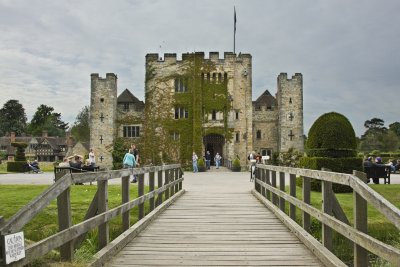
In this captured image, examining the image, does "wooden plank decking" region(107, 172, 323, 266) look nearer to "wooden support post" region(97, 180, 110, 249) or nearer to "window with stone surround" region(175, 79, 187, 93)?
"wooden support post" region(97, 180, 110, 249)

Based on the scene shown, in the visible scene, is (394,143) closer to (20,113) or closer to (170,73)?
(170,73)

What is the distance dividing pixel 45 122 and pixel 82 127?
32071 mm

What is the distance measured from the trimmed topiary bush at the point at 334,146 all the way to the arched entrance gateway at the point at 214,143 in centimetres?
2857

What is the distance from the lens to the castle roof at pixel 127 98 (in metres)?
50.0

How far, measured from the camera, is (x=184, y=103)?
45781 mm

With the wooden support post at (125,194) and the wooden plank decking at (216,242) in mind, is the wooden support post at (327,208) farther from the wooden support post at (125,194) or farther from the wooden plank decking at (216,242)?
the wooden support post at (125,194)

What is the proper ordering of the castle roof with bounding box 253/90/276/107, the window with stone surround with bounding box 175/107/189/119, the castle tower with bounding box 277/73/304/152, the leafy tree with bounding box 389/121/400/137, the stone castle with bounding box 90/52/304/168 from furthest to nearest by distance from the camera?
the leafy tree with bounding box 389/121/400/137 → the castle roof with bounding box 253/90/276/107 → the castle tower with bounding box 277/73/304/152 → the window with stone surround with bounding box 175/107/189/119 → the stone castle with bounding box 90/52/304/168

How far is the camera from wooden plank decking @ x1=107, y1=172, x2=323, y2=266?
5.93 meters

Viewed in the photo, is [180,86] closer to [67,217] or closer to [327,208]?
[327,208]

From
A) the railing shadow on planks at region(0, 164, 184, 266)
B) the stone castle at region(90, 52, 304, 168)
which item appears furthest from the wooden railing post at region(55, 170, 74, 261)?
the stone castle at region(90, 52, 304, 168)

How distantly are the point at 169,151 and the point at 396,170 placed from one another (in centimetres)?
2031

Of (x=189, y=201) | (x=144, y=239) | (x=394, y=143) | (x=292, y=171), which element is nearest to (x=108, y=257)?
(x=144, y=239)

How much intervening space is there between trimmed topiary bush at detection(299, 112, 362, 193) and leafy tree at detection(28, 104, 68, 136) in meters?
108

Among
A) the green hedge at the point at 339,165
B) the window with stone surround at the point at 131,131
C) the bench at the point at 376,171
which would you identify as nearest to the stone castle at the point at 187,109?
the window with stone surround at the point at 131,131
